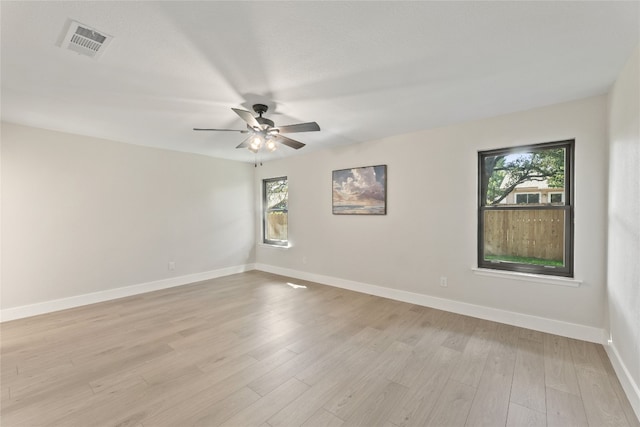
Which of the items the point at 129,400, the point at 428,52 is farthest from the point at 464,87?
the point at 129,400

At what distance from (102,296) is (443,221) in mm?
5118

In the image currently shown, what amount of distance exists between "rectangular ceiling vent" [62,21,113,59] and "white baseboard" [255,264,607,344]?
4.09m

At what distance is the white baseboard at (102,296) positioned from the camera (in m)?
3.35

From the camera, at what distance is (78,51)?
184 cm

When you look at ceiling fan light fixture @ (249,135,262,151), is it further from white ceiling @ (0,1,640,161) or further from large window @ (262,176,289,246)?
large window @ (262,176,289,246)

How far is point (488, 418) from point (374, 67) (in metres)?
2.60

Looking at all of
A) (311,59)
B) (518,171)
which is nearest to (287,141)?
(311,59)

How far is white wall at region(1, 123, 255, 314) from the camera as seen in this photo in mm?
3389

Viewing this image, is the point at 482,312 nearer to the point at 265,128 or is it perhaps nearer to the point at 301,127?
the point at 301,127

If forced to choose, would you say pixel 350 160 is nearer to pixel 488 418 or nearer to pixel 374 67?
pixel 374 67

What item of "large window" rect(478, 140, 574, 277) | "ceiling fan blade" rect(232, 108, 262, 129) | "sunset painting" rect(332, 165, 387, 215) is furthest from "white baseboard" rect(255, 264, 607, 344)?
"ceiling fan blade" rect(232, 108, 262, 129)

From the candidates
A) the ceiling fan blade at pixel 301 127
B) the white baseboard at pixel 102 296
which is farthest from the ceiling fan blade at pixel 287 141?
the white baseboard at pixel 102 296

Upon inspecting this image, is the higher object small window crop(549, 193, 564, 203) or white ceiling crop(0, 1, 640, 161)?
white ceiling crop(0, 1, 640, 161)

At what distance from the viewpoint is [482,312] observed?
323cm
